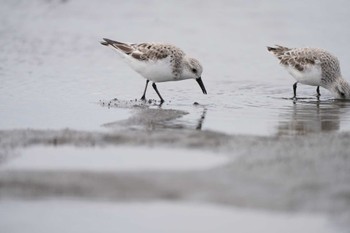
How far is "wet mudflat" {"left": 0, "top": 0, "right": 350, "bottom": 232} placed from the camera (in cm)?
580

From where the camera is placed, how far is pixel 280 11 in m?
18.0

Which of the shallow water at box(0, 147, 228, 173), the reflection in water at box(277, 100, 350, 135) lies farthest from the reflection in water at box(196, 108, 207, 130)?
the shallow water at box(0, 147, 228, 173)

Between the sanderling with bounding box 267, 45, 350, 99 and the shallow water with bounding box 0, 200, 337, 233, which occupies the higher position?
the sanderling with bounding box 267, 45, 350, 99

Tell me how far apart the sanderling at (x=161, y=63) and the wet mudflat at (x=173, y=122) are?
382 millimetres

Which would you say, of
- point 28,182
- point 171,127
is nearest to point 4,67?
point 171,127

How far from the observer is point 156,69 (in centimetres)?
1107

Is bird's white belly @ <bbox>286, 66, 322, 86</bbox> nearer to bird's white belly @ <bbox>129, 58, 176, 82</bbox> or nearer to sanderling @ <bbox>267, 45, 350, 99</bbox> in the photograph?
sanderling @ <bbox>267, 45, 350, 99</bbox>

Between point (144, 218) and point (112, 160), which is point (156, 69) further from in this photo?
point (144, 218)

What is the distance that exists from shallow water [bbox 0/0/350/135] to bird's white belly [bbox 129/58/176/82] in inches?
15.5

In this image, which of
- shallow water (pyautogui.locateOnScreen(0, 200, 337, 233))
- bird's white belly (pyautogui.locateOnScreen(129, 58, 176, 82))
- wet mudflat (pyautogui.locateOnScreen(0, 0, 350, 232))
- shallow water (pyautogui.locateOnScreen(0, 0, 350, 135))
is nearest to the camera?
shallow water (pyautogui.locateOnScreen(0, 200, 337, 233))

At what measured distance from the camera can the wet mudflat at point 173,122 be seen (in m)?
5.80

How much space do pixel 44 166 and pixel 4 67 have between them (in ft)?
22.1

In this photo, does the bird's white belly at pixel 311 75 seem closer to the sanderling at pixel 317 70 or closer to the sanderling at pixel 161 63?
the sanderling at pixel 317 70

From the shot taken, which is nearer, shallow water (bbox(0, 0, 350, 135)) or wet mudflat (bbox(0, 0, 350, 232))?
wet mudflat (bbox(0, 0, 350, 232))
